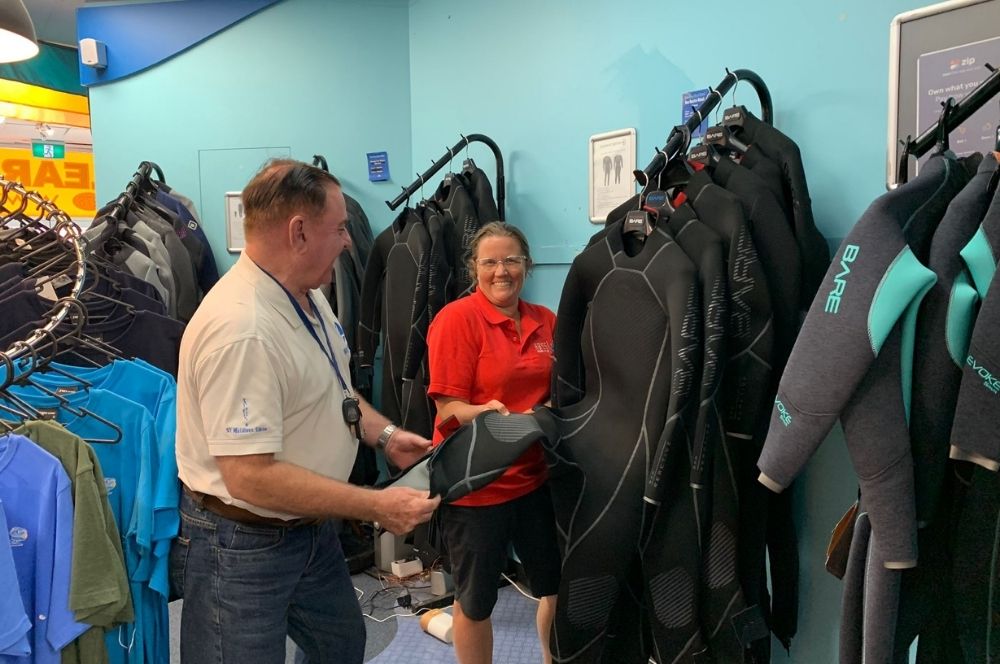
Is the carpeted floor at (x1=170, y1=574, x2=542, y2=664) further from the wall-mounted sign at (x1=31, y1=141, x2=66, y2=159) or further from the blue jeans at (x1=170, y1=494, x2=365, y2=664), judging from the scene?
the wall-mounted sign at (x1=31, y1=141, x2=66, y2=159)

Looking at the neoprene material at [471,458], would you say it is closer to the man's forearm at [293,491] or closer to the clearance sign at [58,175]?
the man's forearm at [293,491]

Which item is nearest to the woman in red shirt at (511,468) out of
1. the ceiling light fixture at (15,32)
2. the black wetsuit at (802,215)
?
the black wetsuit at (802,215)

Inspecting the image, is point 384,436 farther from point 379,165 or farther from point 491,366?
point 379,165

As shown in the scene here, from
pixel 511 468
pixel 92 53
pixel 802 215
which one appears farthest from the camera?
pixel 92 53

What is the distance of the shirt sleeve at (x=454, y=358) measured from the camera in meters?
2.16

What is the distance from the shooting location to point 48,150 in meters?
5.96

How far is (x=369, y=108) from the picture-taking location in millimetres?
3631

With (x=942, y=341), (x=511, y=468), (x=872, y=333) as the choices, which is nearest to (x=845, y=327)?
(x=872, y=333)

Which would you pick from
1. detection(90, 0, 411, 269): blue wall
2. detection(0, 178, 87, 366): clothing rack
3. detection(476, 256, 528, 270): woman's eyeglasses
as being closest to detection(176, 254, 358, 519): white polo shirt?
detection(0, 178, 87, 366): clothing rack

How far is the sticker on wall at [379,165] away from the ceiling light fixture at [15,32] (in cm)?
166

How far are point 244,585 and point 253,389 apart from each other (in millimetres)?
445

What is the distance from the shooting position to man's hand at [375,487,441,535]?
4.98ft

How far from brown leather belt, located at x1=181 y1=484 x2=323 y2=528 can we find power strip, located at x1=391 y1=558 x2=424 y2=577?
1.80m

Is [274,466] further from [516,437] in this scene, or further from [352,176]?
A: [352,176]
